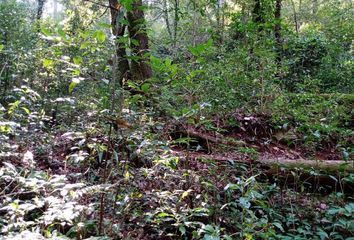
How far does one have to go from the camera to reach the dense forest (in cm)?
228

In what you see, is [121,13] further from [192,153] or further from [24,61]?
[24,61]

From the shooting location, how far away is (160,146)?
105 inches

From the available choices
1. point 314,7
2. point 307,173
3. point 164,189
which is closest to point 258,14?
point 307,173

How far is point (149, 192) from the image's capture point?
2824mm

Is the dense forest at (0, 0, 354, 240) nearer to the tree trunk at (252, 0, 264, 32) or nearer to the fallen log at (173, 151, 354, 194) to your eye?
the fallen log at (173, 151, 354, 194)

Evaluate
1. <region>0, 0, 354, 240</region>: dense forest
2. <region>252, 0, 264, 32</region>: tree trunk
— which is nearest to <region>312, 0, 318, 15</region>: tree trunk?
<region>252, 0, 264, 32</region>: tree trunk

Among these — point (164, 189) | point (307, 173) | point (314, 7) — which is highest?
point (314, 7)

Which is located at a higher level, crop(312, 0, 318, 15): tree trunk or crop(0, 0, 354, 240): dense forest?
crop(312, 0, 318, 15): tree trunk

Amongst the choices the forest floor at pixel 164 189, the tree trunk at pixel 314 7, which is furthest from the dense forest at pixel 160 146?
the tree trunk at pixel 314 7

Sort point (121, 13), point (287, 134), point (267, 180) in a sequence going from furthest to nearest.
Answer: point (287, 134), point (267, 180), point (121, 13)

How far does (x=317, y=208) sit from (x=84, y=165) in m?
2.31

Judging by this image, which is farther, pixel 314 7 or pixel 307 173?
pixel 314 7

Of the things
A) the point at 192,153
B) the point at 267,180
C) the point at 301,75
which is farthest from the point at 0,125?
the point at 301,75

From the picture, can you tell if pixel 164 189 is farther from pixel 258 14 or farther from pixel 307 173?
pixel 258 14
